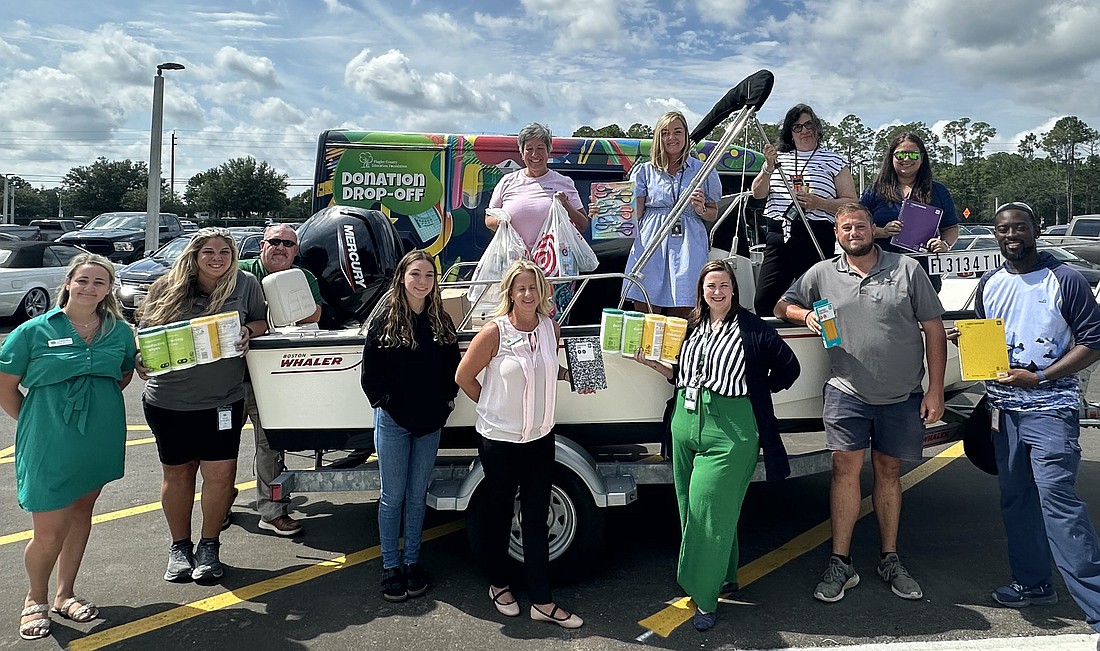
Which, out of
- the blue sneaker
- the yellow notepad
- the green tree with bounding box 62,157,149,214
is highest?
the green tree with bounding box 62,157,149,214

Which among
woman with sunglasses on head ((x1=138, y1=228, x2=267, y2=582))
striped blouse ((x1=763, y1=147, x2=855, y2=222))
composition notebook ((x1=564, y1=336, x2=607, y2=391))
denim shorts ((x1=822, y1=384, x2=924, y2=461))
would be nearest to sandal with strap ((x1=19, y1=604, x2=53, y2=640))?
woman with sunglasses on head ((x1=138, y1=228, x2=267, y2=582))

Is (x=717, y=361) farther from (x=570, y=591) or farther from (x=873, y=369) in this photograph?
(x=570, y=591)

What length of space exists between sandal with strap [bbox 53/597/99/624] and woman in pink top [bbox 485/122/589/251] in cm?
261

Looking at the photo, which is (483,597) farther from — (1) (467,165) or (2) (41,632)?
(1) (467,165)

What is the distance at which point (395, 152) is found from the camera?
781 cm

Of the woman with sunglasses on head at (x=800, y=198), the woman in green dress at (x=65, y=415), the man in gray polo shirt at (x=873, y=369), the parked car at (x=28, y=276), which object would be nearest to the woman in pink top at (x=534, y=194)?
the woman with sunglasses on head at (x=800, y=198)

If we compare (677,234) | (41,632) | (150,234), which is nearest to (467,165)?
(677,234)

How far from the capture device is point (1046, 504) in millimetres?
3445

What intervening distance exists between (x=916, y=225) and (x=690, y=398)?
1.79 m

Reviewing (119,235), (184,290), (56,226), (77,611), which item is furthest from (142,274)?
(56,226)

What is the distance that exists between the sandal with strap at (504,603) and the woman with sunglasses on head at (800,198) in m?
2.23

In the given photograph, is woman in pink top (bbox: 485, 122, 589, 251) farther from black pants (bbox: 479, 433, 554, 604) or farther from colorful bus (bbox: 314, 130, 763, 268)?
colorful bus (bbox: 314, 130, 763, 268)

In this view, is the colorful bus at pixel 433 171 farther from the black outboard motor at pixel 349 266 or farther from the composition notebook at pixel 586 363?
the composition notebook at pixel 586 363

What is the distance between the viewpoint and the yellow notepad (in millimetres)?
3461
